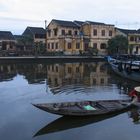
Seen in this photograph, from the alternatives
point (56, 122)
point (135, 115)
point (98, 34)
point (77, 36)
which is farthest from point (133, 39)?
point (56, 122)

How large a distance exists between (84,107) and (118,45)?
158 feet

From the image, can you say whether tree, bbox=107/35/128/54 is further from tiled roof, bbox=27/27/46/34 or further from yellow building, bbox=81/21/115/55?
tiled roof, bbox=27/27/46/34

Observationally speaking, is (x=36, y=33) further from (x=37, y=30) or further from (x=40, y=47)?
(x=40, y=47)

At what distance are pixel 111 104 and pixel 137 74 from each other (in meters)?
13.3

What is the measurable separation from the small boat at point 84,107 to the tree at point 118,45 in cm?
4610

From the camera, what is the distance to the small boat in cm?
1478

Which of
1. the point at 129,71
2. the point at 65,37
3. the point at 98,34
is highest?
the point at 98,34

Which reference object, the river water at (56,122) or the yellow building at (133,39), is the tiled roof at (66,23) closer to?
the yellow building at (133,39)

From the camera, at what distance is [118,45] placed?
62562mm

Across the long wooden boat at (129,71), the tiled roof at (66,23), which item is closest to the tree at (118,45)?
the tiled roof at (66,23)

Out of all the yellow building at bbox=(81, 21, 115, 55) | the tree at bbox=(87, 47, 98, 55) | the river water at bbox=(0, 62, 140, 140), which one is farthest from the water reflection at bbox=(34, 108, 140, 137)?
the yellow building at bbox=(81, 21, 115, 55)

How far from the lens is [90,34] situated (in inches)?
2537

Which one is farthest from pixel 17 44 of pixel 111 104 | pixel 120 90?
pixel 111 104

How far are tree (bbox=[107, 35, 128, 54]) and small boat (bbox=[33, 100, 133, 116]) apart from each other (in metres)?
46.1
